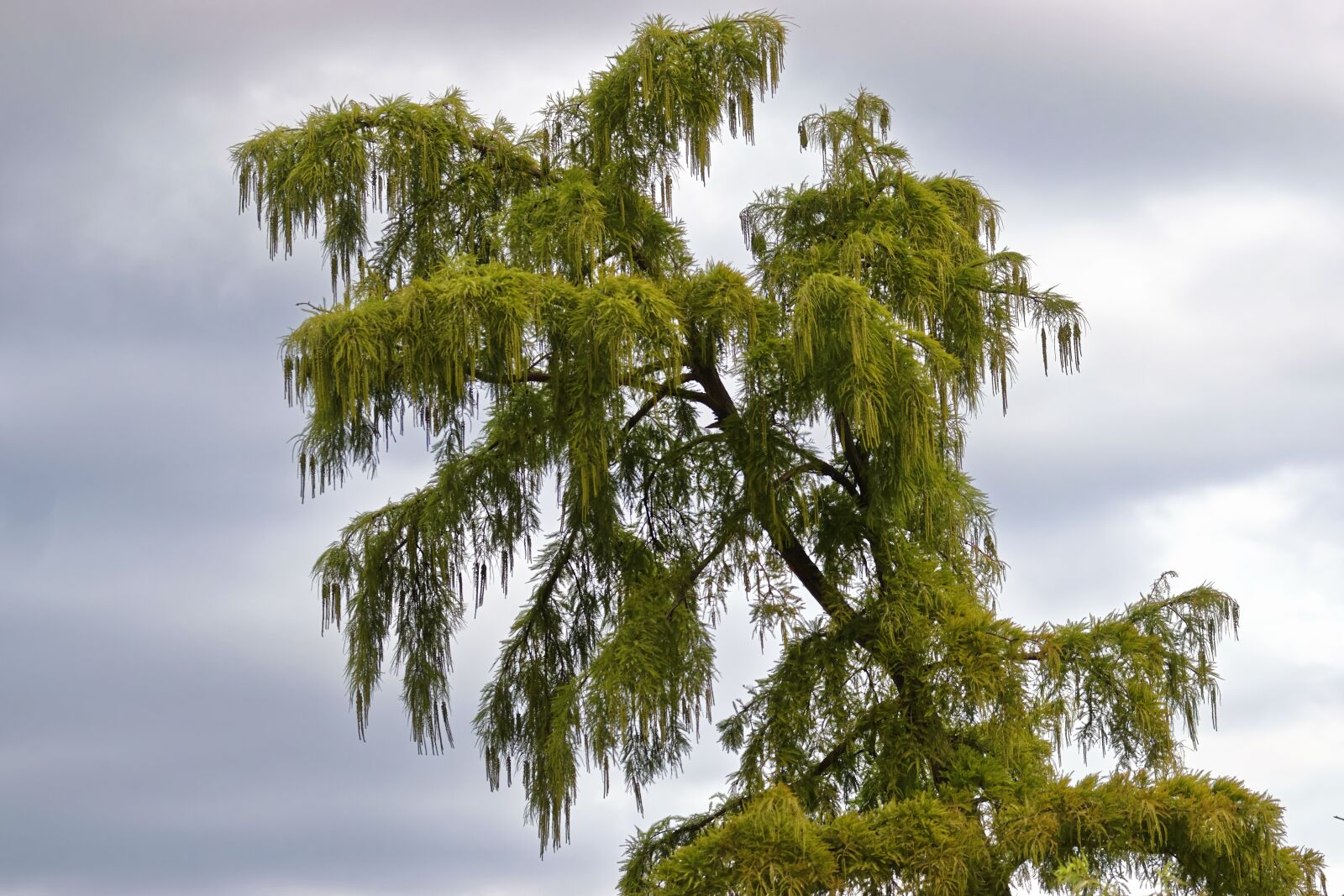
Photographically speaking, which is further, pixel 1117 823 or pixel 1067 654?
pixel 1067 654

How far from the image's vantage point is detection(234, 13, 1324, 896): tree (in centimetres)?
630

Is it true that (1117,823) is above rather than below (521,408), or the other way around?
below

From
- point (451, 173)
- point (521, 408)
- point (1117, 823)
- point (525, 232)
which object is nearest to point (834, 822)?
point (1117, 823)

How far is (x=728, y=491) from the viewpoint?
737 centimetres

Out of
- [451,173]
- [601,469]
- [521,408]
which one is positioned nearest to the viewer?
[601,469]

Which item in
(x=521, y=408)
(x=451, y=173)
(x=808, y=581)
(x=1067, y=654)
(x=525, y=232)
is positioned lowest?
(x=1067, y=654)

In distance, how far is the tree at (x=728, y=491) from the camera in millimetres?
6305

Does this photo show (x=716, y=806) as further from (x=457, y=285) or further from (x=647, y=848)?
(x=457, y=285)

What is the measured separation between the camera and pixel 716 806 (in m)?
7.34

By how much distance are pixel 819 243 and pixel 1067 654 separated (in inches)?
89.3

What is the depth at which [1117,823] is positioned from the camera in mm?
6168

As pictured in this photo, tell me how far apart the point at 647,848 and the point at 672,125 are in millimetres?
3247

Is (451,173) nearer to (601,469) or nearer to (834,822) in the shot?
(601,469)

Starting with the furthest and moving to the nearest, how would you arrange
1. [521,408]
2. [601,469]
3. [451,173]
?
[451,173], [521,408], [601,469]
